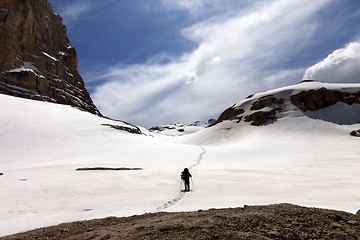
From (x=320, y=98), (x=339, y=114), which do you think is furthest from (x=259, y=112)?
(x=339, y=114)

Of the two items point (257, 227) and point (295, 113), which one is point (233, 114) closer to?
point (295, 113)

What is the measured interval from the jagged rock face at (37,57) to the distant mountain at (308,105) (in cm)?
9803

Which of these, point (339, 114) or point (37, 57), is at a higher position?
point (37, 57)

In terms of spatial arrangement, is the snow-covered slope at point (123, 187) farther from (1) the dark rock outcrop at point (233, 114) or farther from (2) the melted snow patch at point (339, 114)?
(1) the dark rock outcrop at point (233, 114)

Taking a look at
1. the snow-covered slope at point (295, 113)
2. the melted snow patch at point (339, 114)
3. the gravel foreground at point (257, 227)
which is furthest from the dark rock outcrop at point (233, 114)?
the gravel foreground at point (257, 227)

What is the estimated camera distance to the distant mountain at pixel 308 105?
68.7 meters

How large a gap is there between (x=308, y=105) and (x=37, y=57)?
141 m

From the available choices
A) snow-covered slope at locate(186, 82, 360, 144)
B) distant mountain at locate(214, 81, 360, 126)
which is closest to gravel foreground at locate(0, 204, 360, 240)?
snow-covered slope at locate(186, 82, 360, 144)

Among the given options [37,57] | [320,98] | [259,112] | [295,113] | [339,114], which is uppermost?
[37,57]

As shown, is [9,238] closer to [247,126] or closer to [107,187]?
[107,187]

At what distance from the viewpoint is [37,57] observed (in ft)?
406

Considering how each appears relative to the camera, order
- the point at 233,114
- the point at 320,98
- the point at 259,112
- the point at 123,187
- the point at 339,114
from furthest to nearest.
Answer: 1. the point at 233,114
2. the point at 259,112
3. the point at 320,98
4. the point at 339,114
5. the point at 123,187

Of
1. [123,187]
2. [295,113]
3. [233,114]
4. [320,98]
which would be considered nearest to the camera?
[123,187]

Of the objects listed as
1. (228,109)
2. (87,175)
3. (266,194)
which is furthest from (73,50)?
(266,194)
